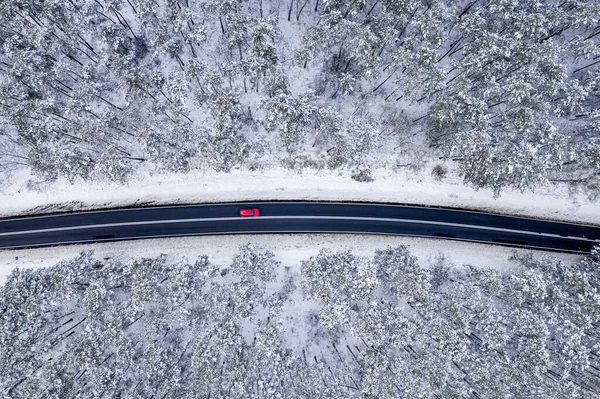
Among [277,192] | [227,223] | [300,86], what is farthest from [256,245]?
[300,86]

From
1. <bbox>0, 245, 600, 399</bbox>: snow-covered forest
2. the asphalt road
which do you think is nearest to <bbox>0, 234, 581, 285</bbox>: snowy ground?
the asphalt road

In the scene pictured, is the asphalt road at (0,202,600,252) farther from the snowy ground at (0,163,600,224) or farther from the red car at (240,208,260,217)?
the snowy ground at (0,163,600,224)

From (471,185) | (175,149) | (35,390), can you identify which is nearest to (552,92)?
(471,185)

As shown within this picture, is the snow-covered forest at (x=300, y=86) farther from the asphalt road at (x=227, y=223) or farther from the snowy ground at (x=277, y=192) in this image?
the asphalt road at (x=227, y=223)

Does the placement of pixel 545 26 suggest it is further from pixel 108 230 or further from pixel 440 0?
pixel 108 230

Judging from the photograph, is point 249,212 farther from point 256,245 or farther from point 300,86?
point 300,86

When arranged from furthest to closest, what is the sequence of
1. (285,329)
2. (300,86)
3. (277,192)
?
(277,192)
(300,86)
(285,329)

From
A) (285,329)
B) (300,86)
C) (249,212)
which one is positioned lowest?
(285,329)
